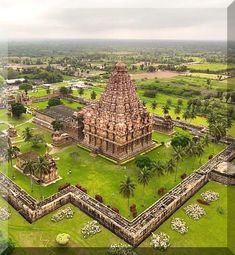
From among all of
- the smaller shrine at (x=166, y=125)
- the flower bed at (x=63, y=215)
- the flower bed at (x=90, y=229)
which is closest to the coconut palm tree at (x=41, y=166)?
the flower bed at (x=63, y=215)

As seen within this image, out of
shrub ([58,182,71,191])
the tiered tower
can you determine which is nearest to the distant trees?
the tiered tower

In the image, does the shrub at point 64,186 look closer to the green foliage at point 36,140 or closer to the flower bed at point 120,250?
the flower bed at point 120,250

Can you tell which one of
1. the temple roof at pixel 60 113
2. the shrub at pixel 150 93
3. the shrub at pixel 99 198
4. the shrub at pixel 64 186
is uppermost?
the shrub at pixel 150 93

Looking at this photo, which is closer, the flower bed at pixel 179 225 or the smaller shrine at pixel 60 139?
the flower bed at pixel 179 225

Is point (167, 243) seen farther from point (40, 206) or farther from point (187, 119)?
point (187, 119)

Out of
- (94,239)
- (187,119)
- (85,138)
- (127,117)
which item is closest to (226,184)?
(127,117)

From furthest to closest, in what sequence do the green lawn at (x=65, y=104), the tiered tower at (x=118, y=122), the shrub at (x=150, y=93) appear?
the shrub at (x=150, y=93) < the green lawn at (x=65, y=104) < the tiered tower at (x=118, y=122)

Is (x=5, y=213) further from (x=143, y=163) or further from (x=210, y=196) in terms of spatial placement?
(x=210, y=196)
